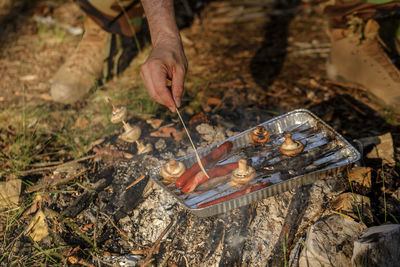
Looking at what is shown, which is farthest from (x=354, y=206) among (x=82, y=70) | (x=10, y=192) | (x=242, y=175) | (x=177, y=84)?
(x=82, y=70)

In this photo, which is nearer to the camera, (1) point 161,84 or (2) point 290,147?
(1) point 161,84

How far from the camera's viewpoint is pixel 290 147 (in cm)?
289

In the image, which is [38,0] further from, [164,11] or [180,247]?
[180,247]

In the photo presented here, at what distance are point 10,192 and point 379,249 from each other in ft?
9.96

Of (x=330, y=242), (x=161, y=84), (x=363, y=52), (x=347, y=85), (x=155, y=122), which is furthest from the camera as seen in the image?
(x=347, y=85)

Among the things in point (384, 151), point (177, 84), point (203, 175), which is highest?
point (177, 84)

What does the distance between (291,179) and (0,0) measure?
787 centimetres

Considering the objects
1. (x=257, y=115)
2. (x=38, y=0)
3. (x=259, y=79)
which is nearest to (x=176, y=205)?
(x=257, y=115)

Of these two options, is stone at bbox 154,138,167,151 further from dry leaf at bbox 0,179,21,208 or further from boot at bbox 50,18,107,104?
boot at bbox 50,18,107,104

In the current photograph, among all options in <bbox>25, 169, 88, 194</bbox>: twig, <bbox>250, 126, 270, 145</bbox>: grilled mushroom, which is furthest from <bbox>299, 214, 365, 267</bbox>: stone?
<bbox>25, 169, 88, 194</bbox>: twig

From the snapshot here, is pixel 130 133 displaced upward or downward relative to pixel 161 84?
downward

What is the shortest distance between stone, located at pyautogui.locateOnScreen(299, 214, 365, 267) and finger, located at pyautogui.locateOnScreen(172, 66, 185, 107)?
1.36 m

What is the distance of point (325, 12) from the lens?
189 inches

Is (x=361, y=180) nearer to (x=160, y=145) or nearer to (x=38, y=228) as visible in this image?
(x=160, y=145)
